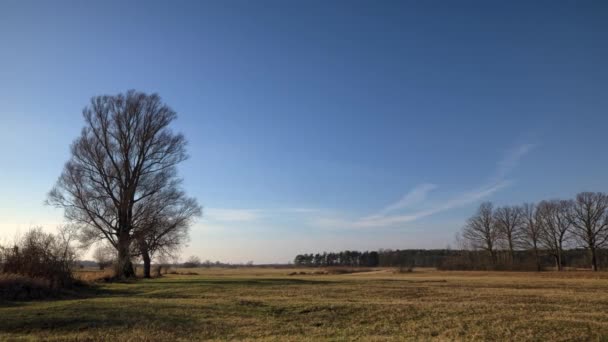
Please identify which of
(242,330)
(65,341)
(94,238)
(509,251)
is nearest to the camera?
(65,341)

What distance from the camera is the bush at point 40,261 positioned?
68.1 feet

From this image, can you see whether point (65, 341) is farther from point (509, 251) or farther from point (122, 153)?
point (509, 251)

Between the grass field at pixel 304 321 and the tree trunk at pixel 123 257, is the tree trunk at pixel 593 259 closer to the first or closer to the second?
the grass field at pixel 304 321

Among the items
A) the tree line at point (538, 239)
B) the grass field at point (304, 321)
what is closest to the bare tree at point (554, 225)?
the tree line at point (538, 239)

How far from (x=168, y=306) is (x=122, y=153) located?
26144 mm

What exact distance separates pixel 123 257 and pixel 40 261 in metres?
14.8

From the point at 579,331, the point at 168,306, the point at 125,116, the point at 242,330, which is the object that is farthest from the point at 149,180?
the point at 579,331

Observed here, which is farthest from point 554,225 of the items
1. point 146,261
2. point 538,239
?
point 146,261

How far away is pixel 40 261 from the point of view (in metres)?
21.7

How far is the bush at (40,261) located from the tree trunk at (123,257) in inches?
481

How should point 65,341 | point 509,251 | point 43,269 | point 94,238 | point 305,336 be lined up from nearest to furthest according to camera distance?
point 65,341
point 305,336
point 43,269
point 94,238
point 509,251

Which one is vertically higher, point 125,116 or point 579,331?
point 125,116

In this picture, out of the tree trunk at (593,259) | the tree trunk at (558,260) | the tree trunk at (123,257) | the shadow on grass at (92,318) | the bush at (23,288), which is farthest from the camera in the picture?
the tree trunk at (558,260)

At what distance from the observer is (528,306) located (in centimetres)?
1512
